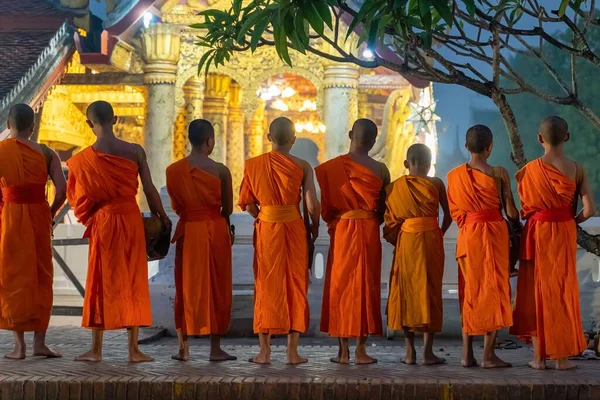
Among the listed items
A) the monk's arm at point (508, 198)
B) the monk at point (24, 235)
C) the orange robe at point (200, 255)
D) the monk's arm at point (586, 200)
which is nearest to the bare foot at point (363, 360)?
the orange robe at point (200, 255)

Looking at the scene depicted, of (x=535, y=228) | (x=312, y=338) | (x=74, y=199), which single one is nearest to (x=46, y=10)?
(x=312, y=338)

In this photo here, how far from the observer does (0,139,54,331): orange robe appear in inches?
237

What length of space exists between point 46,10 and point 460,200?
10.4 metres

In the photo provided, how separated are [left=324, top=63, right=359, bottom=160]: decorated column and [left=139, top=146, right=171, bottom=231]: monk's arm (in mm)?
7392

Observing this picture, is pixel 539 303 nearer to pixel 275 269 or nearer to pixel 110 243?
pixel 275 269

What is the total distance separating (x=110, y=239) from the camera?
5.88 m

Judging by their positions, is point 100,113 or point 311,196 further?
point 311,196

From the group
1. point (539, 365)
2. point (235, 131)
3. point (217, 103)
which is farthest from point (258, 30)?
point (235, 131)

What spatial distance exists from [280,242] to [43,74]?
28.0ft

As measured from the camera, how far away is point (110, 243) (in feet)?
19.3

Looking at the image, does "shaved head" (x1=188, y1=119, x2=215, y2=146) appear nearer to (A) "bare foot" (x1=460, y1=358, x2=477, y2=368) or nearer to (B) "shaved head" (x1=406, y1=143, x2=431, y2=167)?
(B) "shaved head" (x1=406, y1=143, x2=431, y2=167)

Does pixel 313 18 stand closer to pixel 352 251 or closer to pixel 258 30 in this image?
pixel 258 30

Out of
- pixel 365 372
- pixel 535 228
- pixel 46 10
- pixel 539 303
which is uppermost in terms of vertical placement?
pixel 46 10

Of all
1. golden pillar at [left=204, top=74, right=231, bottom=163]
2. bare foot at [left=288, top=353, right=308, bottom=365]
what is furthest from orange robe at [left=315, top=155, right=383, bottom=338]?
golden pillar at [left=204, top=74, right=231, bottom=163]
